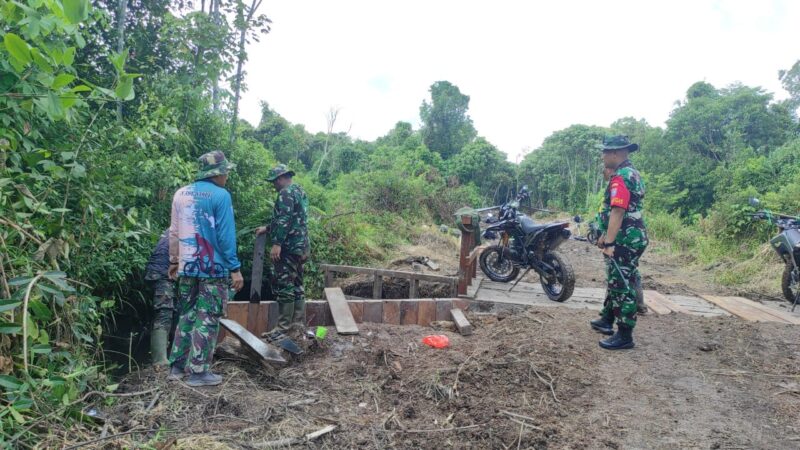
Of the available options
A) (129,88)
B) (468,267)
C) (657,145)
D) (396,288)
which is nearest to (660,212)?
(657,145)

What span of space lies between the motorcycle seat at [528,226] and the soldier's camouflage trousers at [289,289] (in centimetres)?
294

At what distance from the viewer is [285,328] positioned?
4516mm

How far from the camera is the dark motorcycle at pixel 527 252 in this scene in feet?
18.4

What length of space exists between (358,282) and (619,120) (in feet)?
127

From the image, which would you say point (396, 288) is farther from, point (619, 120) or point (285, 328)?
point (619, 120)

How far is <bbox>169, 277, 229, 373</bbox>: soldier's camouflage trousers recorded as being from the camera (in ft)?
10.7

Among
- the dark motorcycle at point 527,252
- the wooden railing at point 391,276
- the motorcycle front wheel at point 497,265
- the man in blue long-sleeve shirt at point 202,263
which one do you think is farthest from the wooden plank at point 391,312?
the motorcycle front wheel at point 497,265

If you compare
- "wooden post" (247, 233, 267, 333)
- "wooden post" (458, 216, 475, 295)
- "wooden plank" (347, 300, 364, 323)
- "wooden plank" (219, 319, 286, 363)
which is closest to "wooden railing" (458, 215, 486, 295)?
"wooden post" (458, 216, 475, 295)

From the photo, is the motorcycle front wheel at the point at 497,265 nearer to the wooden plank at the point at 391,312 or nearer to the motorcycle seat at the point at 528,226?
the motorcycle seat at the point at 528,226

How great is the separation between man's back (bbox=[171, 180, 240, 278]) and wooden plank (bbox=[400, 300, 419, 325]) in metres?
2.18

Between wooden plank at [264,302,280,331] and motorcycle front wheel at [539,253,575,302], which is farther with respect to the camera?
motorcycle front wheel at [539,253,575,302]

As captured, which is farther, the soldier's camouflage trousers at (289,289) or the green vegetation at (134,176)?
the soldier's camouflage trousers at (289,289)

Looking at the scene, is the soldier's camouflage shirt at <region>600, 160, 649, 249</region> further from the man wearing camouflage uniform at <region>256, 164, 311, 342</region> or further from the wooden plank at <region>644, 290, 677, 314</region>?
the man wearing camouflage uniform at <region>256, 164, 311, 342</region>

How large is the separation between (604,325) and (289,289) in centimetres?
297
